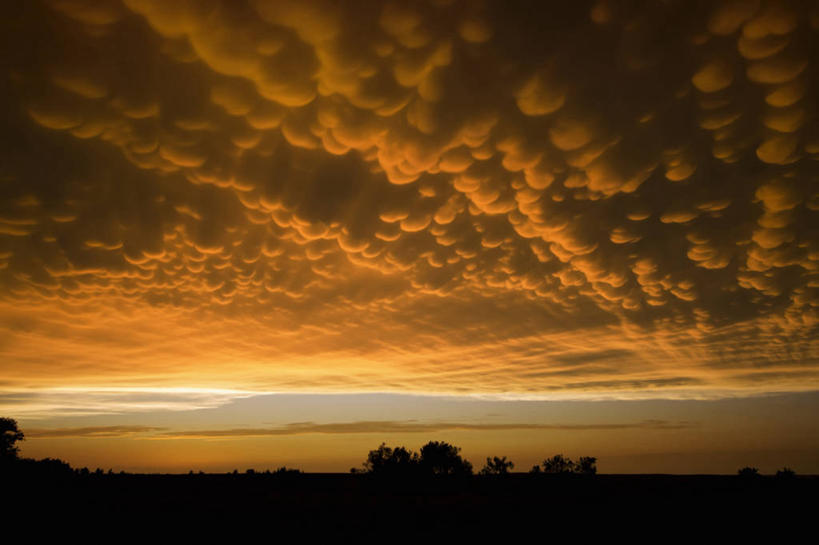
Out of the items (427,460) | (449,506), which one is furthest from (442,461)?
(449,506)

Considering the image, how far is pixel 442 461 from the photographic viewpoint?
Result: 49094 mm

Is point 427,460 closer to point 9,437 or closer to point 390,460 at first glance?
point 390,460

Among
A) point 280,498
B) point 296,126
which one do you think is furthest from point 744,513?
point 296,126

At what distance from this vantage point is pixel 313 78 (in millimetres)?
7602

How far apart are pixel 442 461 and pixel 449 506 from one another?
42.3 metres

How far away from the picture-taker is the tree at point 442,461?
47.8 m

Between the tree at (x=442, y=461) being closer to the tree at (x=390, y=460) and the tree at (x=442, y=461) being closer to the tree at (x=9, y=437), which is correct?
the tree at (x=390, y=460)

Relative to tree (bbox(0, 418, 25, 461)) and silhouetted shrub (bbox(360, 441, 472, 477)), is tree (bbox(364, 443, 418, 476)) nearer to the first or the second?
silhouetted shrub (bbox(360, 441, 472, 477))

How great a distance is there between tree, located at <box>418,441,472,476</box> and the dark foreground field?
37.2 meters

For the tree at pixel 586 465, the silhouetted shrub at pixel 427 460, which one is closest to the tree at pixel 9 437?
the silhouetted shrub at pixel 427 460

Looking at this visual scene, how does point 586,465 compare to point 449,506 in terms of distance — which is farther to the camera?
point 586,465

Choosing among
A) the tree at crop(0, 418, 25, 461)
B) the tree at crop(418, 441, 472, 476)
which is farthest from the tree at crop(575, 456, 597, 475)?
the tree at crop(0, 418, 25, 461)

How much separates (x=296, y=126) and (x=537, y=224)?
288 inches

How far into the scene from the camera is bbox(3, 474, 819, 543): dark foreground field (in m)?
8.75
